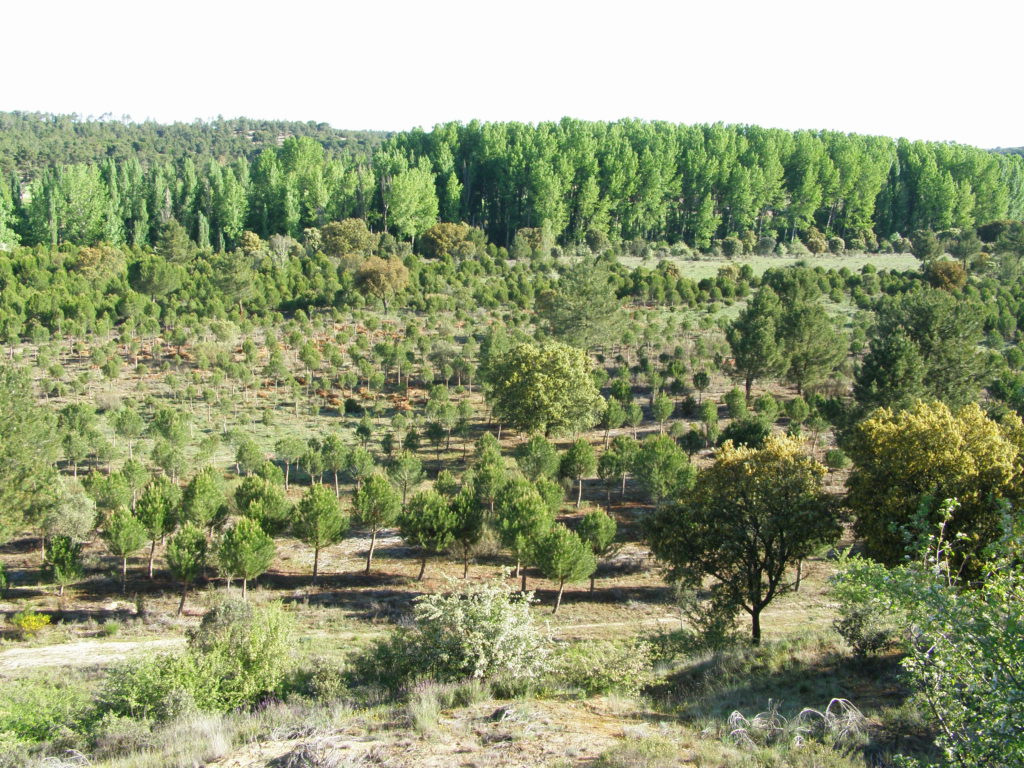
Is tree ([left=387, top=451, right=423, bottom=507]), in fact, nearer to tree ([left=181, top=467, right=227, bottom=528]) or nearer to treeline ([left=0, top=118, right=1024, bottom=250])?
tree ([left=181, top=467, right=227, bottom=528])

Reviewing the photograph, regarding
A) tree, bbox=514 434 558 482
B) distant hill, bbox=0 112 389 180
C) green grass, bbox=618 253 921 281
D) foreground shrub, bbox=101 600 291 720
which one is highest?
distant hill, bbox=0 112 389 180

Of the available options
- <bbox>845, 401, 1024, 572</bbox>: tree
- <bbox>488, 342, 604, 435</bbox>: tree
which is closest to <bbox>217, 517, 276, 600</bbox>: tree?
<bbox>488, 342, 604, 435</bbox>: tree

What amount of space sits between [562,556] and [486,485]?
658 cm

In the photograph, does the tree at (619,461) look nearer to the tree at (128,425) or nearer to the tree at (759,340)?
the tree at (759,340)

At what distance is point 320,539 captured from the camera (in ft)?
86.1

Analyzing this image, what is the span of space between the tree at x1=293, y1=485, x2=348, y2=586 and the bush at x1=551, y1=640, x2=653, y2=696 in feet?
39.6

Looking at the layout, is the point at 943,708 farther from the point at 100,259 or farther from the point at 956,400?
the point at 100,259

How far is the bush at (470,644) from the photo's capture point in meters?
14.0

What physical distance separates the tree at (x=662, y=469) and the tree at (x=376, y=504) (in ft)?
32.8

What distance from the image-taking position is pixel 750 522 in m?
18.9

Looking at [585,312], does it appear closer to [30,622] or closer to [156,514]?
[156,514]

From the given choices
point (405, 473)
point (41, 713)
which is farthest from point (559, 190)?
point (41, 713)

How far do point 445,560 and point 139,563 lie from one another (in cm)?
1126

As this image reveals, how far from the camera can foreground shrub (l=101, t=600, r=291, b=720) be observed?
43.8 feet
